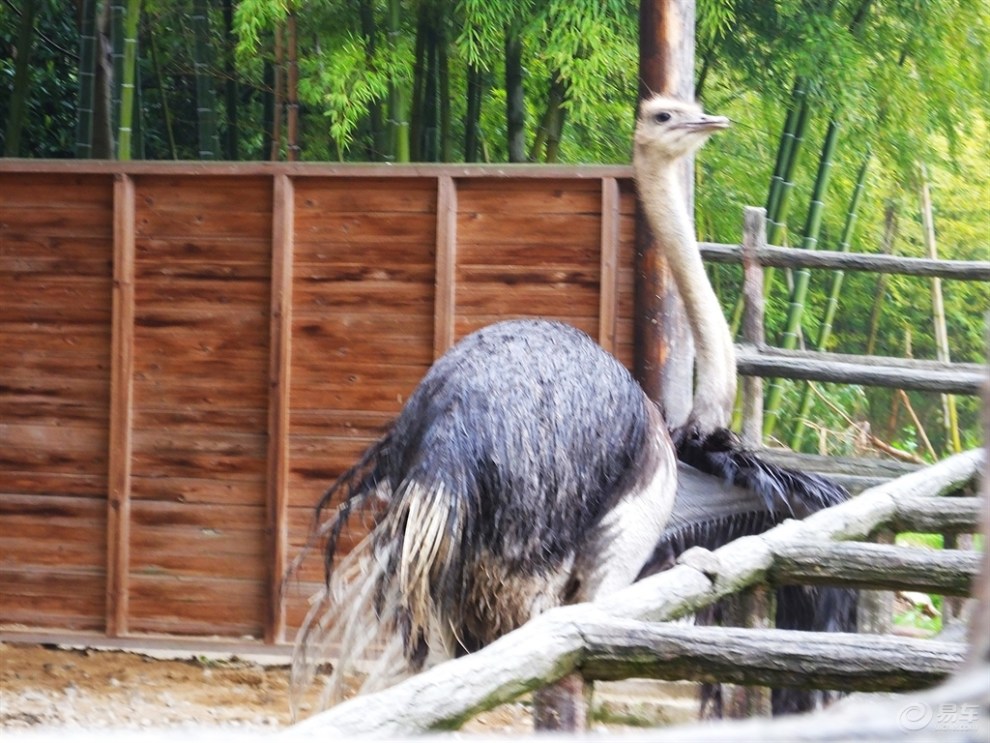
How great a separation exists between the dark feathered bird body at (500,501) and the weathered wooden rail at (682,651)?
515 millimetres

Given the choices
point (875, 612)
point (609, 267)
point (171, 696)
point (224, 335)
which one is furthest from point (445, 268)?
point (875, 612)

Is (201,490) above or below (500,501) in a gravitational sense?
below

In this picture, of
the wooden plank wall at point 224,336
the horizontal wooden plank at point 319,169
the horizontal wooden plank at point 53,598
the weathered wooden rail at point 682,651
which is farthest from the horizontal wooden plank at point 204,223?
the weathered wooden rail at point 682,651

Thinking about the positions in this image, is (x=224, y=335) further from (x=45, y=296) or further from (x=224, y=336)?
(x=45, y=296)

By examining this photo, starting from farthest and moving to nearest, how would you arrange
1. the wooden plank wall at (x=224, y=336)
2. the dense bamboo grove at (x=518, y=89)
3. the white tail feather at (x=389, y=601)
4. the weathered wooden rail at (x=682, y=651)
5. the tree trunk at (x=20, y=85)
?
the tree trunk at (x=20, y=85), the dense bamboo grove at (x=518, y=89), the wooden plank wall at (x=224, y=336), the white tail feather at (x=389, y=601), the weathered wooden rail at (x=682, y=651)

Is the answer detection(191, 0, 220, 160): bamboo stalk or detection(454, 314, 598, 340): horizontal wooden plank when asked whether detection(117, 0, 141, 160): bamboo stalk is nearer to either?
detection(191, 0, 220, 160): bamboo stalk

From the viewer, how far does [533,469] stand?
2.75 meters

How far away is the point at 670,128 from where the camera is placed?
142 inches

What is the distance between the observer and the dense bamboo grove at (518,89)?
5.31 meters

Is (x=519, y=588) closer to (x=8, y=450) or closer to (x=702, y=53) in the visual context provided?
(x=8, y=450)

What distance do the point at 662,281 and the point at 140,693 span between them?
2.04m

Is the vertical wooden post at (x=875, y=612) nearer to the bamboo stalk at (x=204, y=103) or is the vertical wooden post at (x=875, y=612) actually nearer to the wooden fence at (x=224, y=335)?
the wooden fence at (x=224, y=335)

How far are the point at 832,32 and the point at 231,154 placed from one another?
2.86m

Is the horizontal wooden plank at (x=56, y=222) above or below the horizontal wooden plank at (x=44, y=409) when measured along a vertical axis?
above
